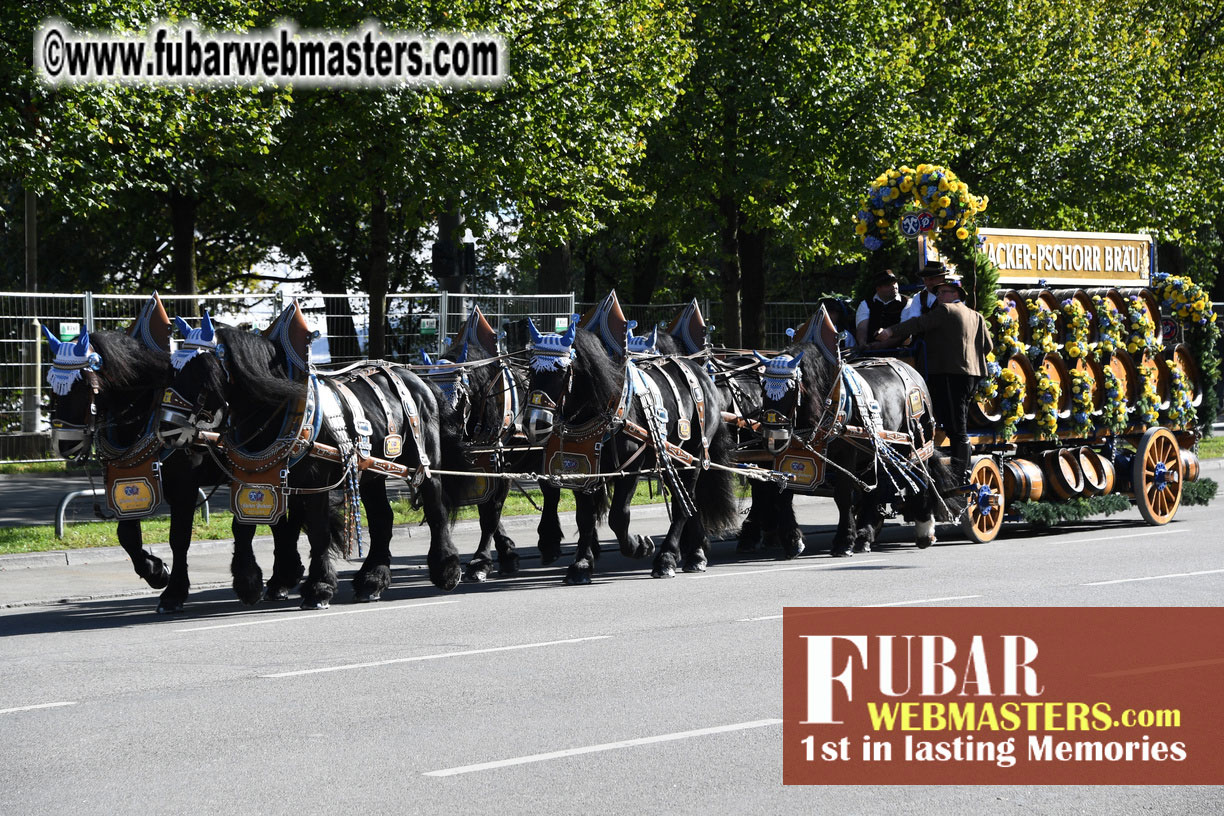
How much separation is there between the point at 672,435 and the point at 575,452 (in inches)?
40.9

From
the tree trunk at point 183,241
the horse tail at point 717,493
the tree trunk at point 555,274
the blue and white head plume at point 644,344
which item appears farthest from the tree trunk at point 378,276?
the horse tail at point 717,493

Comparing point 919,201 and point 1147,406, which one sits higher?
point 919,201

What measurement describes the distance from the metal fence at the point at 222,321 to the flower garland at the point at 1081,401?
8044 mm

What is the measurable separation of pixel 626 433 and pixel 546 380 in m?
0.92

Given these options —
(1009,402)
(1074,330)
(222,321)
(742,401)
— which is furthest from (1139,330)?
(222,321)

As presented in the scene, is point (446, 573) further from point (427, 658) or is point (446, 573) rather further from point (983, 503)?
point (983, 503)

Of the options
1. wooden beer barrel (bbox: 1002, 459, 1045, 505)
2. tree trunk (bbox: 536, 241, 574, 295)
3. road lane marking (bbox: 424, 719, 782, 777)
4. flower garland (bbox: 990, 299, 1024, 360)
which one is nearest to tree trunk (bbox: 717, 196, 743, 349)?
tree trunk (bbox: 536, 241, 574, 295)

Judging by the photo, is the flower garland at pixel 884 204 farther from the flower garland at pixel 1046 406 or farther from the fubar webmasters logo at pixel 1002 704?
Result: the fubar webmasters logo at pixel 1002 704

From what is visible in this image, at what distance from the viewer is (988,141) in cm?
3008

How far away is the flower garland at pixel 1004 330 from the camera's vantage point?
13836mm

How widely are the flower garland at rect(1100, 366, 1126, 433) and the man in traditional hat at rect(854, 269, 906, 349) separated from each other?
→ 8.32ft

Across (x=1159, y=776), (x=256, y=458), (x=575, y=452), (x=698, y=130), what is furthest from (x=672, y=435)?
(x=698, y=130)

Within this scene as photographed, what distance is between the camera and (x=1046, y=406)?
46.2 feet

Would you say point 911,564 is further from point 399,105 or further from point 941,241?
point 399,105
